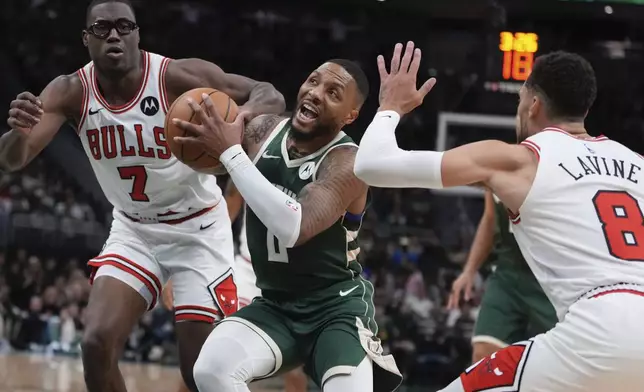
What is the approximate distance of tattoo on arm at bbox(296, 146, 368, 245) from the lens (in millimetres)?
3982

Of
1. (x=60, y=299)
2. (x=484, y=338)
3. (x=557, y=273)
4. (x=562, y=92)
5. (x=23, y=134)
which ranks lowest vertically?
(x=60, y=299)

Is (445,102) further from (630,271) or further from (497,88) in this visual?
(630,271)

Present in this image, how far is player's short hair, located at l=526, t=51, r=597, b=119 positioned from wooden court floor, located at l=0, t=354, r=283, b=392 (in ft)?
19.7

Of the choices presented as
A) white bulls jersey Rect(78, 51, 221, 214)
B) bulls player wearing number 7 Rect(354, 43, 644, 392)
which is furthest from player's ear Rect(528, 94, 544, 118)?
white bulls jersey Rect(78, 51, 221, 214)

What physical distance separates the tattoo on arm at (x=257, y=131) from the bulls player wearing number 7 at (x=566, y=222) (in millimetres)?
944

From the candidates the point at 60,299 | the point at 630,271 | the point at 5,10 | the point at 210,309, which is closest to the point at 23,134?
the point at 210,309

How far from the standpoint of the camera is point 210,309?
5082 mm

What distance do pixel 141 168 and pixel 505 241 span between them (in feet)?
8.58

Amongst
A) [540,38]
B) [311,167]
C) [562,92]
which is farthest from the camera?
[540,38]

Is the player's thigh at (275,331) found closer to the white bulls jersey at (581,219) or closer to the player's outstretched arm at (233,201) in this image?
the white bulls jersey at (581,219)

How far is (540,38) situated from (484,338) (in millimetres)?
6889

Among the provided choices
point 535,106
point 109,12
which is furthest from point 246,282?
point 535,106

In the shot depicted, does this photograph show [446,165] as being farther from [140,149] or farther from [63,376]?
[63,376]

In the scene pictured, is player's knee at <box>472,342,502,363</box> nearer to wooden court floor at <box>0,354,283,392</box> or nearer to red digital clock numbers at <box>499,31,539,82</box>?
wooden court floor at <box>0,354,283,392</box>
